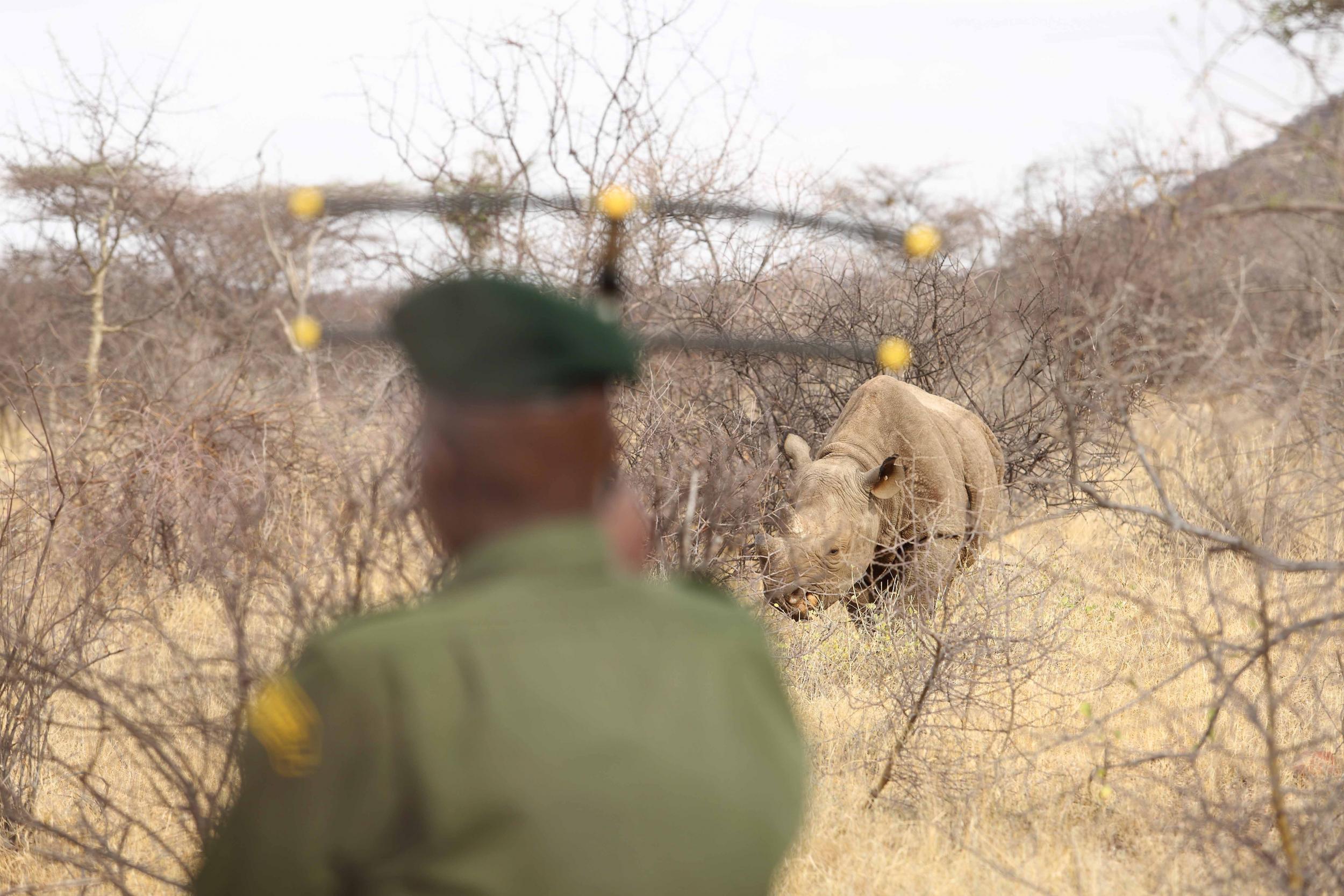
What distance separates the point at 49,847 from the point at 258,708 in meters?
3.59

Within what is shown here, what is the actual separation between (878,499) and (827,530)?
73 centimetres

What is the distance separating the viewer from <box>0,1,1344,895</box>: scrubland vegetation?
311cm

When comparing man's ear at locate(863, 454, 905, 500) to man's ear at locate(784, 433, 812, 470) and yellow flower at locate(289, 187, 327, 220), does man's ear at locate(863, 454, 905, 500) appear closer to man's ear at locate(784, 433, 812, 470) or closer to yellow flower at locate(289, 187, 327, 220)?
man's ear at locate(784, 433, 812, 470)

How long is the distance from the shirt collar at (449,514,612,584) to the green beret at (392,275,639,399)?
142mm

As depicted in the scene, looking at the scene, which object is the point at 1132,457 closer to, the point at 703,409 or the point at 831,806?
the point at 703,409

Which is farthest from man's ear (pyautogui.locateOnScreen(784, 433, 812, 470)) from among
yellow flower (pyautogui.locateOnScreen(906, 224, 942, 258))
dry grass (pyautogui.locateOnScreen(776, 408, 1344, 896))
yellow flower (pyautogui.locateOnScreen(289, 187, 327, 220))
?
yellow flower (pyautogui.locateOnScreen(289, 187, 327, 220))

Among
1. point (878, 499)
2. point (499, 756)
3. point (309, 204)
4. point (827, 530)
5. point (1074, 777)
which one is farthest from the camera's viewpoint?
point (878, 499)

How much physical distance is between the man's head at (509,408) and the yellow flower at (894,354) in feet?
20.4

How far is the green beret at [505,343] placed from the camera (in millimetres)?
1250

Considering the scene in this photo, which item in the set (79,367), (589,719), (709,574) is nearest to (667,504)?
(709,574)

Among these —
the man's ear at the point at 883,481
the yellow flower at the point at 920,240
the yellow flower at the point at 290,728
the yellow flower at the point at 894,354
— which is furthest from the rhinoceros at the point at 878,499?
the yellow flower at the point at 290,728

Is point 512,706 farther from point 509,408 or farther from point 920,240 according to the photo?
point 920,240

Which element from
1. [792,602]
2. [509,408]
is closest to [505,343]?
[509,408]

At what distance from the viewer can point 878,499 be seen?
24.3ft
